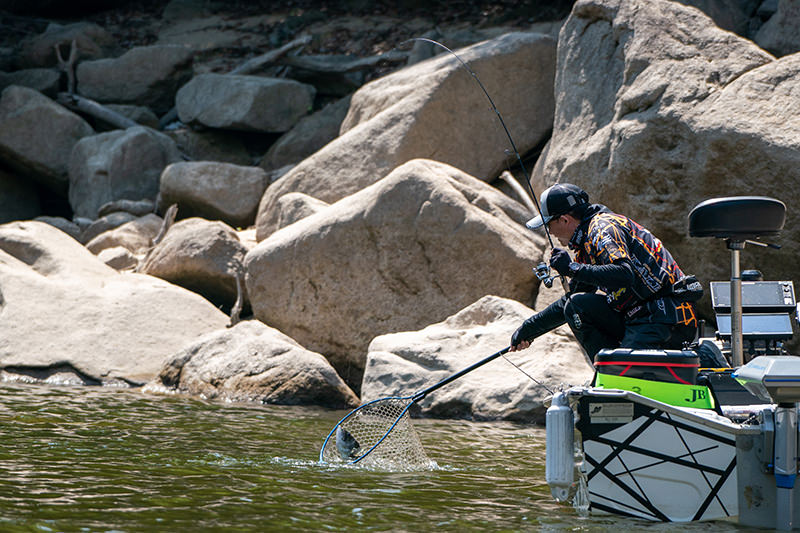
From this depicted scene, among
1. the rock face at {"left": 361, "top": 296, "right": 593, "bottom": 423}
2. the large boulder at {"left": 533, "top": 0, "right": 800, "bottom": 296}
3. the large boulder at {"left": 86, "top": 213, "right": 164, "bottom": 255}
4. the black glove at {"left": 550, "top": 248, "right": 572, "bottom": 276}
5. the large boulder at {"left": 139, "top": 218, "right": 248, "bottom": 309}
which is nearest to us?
the black glove at {"left": 550, "top": 248, "right": 572, "bottom": 276}

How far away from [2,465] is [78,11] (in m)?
21.9

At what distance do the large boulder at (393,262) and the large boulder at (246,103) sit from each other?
707cm

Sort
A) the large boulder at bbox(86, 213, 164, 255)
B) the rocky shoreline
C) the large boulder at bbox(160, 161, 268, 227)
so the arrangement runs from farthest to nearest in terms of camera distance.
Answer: the large boulder at bbox(160, 161, 268, 227)
the large boulder at bbox(86, 213, 164, 255)
the rocky shoreline

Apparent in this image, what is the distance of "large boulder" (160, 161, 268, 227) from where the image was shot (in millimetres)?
14672

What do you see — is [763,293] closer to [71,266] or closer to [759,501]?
[759,501]

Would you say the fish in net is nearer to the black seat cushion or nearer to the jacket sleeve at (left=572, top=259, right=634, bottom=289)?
the jacket sleeve at (left=572, top=259, right=634, bottom=289)

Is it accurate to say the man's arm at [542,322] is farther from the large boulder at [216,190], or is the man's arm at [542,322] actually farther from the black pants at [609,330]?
the large boulder at [216,190]

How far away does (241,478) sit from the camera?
5.46m

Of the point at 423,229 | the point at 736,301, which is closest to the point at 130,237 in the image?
the point at 423,229

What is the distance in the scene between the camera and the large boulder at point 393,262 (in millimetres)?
10117

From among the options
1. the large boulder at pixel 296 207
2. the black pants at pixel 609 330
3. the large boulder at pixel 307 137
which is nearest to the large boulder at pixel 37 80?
the large boulder at pixel 307 137

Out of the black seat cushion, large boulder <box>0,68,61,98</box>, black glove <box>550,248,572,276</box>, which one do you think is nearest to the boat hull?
black glove <box>550,248,572,276</box>

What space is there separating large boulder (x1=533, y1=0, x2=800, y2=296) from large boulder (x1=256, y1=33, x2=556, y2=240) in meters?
2.17

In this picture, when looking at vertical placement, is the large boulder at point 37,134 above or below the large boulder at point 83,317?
above
